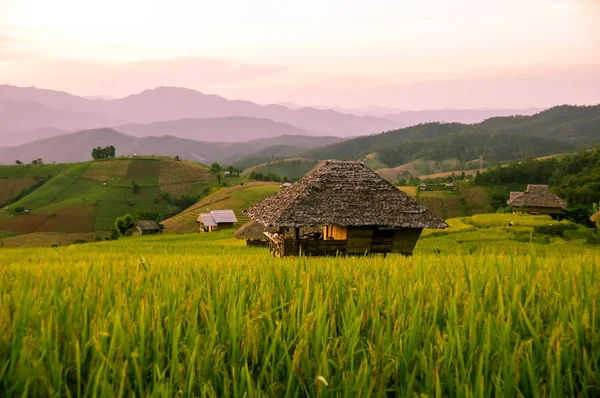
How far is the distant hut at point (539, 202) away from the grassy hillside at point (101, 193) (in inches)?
4337

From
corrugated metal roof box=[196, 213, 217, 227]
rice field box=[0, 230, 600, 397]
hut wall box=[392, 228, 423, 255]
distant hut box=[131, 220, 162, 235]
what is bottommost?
distant hut box=[131, 220, 162, 235]

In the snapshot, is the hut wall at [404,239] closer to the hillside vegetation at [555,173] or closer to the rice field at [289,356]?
the rice field at [289,356]

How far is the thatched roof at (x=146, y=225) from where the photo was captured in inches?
3920

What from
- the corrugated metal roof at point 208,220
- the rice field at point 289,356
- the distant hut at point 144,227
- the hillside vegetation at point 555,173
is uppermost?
the hillside vegetation at point 555,173

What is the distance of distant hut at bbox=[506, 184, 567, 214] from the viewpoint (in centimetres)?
7675

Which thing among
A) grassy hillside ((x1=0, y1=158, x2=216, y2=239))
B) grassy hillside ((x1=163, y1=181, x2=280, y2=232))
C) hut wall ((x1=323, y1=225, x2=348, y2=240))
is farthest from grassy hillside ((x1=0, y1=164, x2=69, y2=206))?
hut wall ((x1=323, y1=225, x2=348, y2=240))

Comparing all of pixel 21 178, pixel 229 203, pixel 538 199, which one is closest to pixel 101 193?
pixel 21 178

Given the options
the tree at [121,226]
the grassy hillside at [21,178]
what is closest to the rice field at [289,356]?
the tree at [121,226]

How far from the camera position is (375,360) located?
1.72 meters

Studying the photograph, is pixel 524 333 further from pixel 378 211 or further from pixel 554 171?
pixel 554 171

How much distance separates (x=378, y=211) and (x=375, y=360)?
768 inches

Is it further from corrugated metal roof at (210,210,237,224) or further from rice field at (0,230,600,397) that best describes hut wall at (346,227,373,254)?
corrugated metal roof at (210,210,237,224)

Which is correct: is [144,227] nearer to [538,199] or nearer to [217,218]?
[217,218]

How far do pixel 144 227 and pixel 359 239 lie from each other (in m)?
87.9
